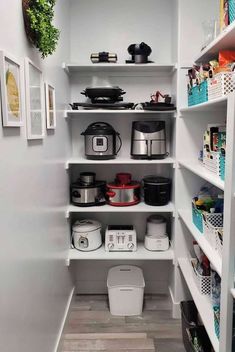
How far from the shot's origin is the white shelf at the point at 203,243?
140cm

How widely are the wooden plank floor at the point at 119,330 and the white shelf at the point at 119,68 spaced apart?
1858 millimetres

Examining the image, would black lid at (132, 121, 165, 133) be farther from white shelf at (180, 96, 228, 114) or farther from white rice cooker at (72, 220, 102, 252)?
white rice cooker at (72, 220, 102, 252)

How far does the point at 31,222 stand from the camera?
134 centimetres

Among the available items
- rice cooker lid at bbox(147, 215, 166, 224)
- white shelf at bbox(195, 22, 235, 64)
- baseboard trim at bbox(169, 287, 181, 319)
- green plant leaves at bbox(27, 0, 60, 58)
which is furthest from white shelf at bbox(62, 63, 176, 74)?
baseboard trim at bbox(169, 287, 181, 319)

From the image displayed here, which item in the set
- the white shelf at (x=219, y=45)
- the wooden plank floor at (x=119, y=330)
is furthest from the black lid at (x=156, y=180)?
the wooden plank floor at (x=119, y=330)

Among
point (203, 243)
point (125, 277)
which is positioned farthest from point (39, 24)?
point (125, 277)

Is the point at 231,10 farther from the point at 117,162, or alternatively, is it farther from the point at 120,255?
the point at 120,255

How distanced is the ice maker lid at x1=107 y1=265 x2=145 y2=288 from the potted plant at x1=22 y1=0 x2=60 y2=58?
5.63 ft

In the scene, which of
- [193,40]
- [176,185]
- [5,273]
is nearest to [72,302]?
[176,185]

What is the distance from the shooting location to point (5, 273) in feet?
3.36

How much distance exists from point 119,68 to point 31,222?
1.49 m

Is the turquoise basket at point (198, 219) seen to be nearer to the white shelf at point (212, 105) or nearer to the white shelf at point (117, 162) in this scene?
the white shelf at point (117, 162)

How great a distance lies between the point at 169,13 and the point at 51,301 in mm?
2253

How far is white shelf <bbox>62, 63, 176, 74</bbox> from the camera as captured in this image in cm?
223
